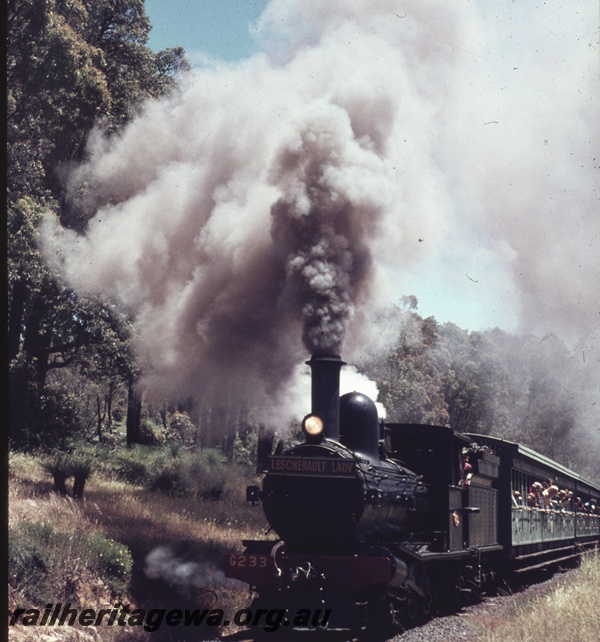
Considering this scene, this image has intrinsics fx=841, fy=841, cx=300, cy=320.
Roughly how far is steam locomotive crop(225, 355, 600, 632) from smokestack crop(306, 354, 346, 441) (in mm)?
13

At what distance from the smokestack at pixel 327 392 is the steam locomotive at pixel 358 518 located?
13 millimetres

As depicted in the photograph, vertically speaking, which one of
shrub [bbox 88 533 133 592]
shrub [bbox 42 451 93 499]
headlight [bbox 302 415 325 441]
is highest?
headlight [bbox 302 415 325 441]

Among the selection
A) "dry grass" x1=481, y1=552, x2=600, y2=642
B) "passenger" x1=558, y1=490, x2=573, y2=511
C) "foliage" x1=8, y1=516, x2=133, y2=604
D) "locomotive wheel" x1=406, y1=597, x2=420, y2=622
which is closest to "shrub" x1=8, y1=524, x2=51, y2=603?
"foliage" x1=8, y1=516, x2=133, y2=604

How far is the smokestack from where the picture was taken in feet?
35.0

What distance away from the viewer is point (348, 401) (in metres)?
11.2

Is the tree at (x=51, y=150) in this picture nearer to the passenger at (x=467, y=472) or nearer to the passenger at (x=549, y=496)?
the passenger at (x=467, y=472)

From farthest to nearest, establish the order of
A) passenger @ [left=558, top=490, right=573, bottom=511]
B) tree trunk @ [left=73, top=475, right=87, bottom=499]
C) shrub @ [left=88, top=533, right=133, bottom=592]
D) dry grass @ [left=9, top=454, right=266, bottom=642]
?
passenger @ [left=558, top=490, right=573, bottom=511]
tree trunk @ [left=73, top=475, right=87, bottom=499]
dry grass @ [left=9, top=454, right=266, bottom=642]
shrub @ [left=88, top=533, right=133, bottom=592]

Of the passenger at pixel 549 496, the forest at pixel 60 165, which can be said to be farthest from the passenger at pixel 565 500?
the forest at pixel 60 165

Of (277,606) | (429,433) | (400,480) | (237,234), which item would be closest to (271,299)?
(237,234)

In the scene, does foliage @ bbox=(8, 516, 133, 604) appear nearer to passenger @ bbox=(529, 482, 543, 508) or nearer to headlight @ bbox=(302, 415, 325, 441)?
headlight @ bbox=(302, 415, 325, 441)

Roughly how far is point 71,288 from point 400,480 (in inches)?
437

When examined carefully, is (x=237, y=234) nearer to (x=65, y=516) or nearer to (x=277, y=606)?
(x=65, y=516)

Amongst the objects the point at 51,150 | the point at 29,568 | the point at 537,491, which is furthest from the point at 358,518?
the point at 51,150

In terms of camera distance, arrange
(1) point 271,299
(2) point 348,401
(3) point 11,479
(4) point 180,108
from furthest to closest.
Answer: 1. (4) point 180,108
2. (3) point 11,479
3. (1) point 271,299
4. (2) point 348,401
